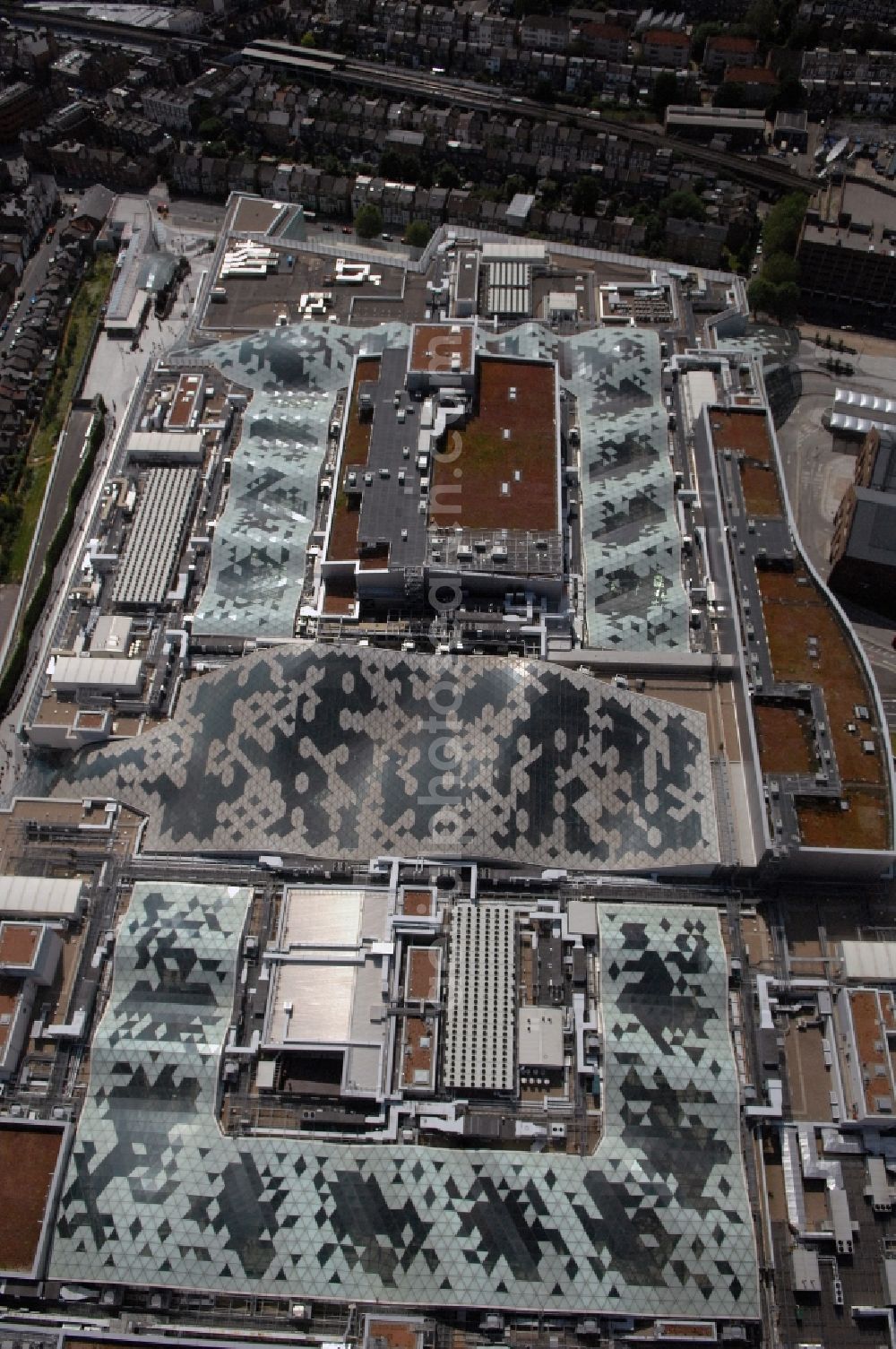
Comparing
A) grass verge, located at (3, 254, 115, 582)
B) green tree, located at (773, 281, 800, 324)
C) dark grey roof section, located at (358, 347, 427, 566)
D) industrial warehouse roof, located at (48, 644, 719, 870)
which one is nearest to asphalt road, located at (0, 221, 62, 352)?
grass verge, located at (3, 254, 115, 582)

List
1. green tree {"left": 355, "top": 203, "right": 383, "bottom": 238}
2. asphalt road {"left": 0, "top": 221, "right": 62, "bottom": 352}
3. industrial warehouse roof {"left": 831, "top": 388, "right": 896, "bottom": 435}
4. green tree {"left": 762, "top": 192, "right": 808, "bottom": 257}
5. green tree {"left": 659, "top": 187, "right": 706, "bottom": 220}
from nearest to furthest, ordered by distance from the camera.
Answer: industrial warehouse roof {"left": 831, "top": 388, "right": 896, "bottom": 435}, asphalt road {"left": 0, "top": 221, "right": 62, "bottom": 352}, green tree {"left": 762, "top": 192, "right": 808, "bottom": 257}, green tree {"left": 355, "top": 203, "right": 383, "bottom": 238}, green tree {"left": 659, "top": 187, "right": 706, "bottom": 220}

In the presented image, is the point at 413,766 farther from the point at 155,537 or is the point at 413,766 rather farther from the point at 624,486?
the point at 624,486

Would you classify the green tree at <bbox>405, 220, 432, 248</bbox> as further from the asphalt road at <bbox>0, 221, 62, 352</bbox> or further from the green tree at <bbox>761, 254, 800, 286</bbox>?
the asphalt road at <bbox>0, 221, 62, 352</bbox>

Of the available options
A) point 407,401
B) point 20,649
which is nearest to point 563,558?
point 407,401

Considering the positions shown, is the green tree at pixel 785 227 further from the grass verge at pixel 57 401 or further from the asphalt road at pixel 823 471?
the grass verge at pixel 57 401

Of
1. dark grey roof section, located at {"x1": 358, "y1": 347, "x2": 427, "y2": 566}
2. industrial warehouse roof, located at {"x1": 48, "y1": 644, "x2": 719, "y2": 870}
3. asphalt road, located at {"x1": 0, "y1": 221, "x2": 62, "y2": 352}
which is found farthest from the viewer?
asphalt road, located at {"x1": 0, "y1": 221, "x2": 62, "y2": 352}

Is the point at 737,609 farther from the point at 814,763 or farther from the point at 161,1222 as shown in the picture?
the point at 161,1222

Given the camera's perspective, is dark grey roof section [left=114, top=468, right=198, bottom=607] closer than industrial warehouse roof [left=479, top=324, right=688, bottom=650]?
No
